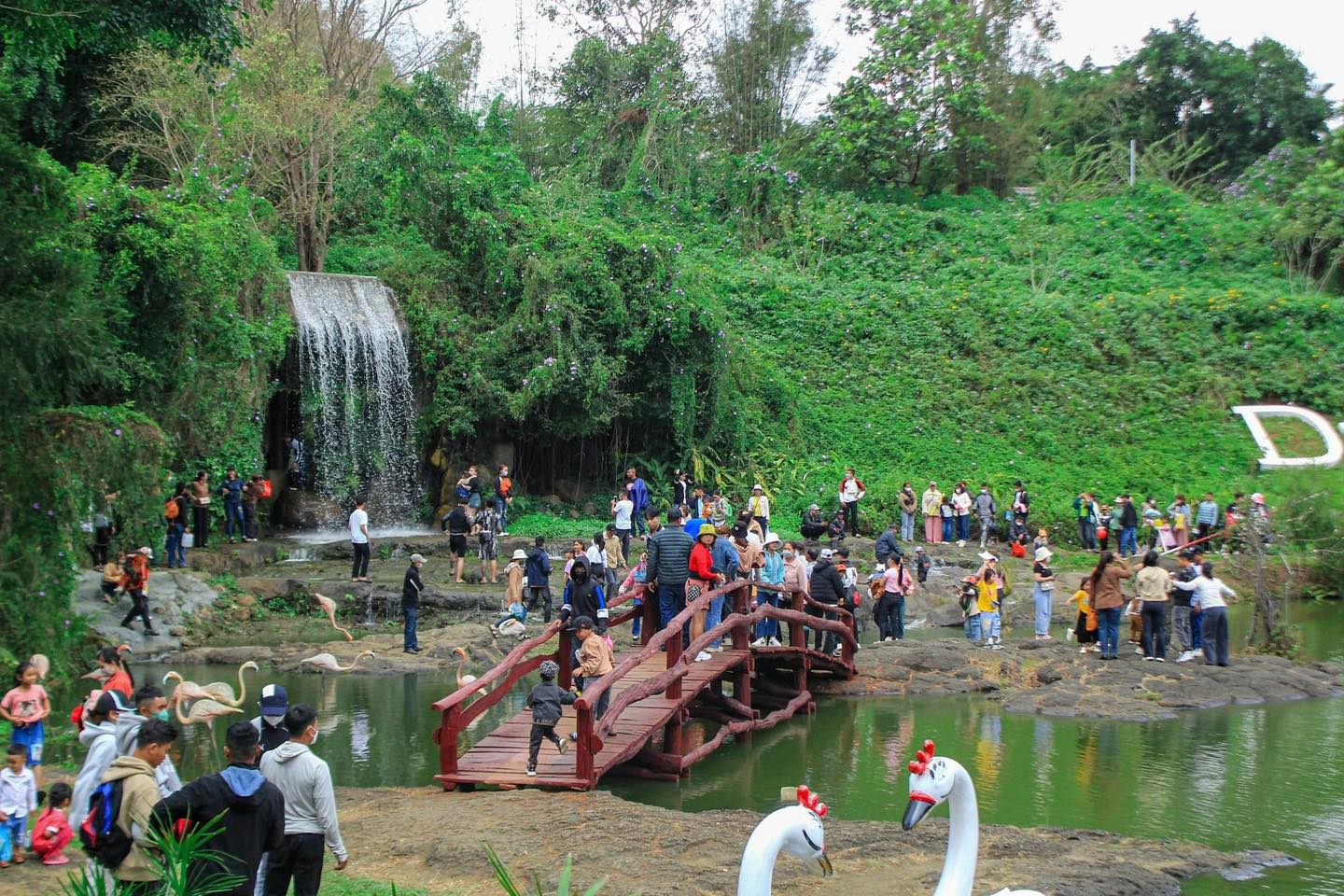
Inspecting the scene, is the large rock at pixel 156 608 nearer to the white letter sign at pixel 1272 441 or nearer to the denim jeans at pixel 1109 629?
the denim jeans at pixel 1109 629

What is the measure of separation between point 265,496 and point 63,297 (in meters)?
10.1

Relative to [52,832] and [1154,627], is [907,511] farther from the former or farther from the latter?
[52,832]

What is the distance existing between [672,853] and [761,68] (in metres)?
34.3

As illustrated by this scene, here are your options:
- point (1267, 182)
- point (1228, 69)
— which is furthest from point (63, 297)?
point (1228, 69)

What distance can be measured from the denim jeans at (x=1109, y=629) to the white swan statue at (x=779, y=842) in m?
10.2

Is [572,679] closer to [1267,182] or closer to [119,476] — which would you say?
[119,476]

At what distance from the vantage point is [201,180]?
831 inches

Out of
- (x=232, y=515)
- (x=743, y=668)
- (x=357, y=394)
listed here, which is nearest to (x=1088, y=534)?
(x=743, y=668)

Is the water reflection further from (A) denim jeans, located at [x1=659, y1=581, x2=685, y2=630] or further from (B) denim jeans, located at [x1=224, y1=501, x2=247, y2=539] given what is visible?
(B) denim jeans, located at [x1=224, y1=501, x2=247, y2=539]

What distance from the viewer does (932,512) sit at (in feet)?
81.9

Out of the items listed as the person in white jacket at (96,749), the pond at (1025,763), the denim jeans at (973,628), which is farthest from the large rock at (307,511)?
the person in white jacket at (96,749)

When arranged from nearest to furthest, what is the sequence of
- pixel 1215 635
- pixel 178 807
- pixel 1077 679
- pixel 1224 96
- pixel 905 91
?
pixel 178 807
pixel 1077 679
pixel 1215 635
pixel 905 91
pixel 1224 96

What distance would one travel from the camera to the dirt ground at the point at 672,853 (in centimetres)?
789

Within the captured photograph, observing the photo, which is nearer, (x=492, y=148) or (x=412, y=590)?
(x=412, y=590)
